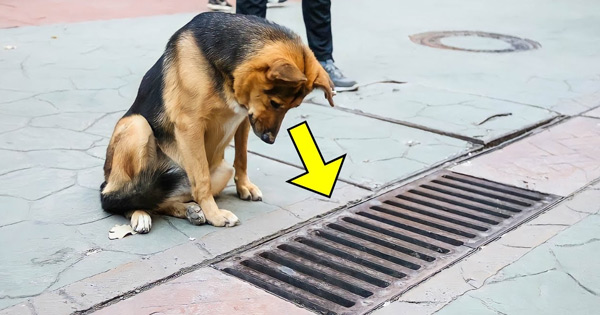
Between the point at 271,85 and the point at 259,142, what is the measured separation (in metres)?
1.70

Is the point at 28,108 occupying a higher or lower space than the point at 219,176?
lower

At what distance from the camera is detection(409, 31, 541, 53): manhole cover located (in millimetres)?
7695

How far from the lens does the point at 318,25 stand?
19.7 feet

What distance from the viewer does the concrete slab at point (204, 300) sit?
9.14 feet

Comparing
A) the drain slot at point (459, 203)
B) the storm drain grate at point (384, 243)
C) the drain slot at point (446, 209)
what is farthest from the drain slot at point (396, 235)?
the drain slot at point (459, 203)

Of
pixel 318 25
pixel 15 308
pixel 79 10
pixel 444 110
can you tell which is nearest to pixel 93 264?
pixel 15 308

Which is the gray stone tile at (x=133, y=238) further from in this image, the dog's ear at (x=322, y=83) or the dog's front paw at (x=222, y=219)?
the dog's ear at (x=322, y=83)

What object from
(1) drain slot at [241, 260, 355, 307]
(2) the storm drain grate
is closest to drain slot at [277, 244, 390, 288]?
(2) the storm drain grate

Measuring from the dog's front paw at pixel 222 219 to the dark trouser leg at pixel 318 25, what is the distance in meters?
2.81

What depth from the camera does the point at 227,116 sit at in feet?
11.3

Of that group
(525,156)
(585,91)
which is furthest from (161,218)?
(585,91)

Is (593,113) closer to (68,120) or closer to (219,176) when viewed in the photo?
(219,176)

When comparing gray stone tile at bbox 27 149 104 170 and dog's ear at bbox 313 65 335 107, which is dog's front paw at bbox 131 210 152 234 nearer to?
gray stone tile at bbox 27 149 104 170

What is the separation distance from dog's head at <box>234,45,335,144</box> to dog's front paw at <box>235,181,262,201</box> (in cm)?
66
